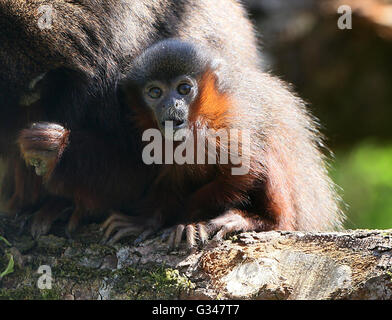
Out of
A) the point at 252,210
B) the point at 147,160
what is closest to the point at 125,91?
the point at 147,160

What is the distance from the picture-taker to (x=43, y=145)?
4305mm

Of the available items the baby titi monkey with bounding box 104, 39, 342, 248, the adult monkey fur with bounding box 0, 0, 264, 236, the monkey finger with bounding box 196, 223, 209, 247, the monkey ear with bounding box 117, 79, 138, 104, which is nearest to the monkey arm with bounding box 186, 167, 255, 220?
the baby titi monkey with bounding box 104, 39, 342, 248

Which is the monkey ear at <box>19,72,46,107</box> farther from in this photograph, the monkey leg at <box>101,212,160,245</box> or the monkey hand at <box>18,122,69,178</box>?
the monkey leg at <box>101,212,160,245</box>

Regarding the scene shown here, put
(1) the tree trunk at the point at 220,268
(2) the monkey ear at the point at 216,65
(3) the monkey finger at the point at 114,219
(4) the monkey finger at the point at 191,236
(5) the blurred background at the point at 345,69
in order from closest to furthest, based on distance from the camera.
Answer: (1) the tree trunk at the point at 220,268 < (4) the monkey finger at the point at 191,236 < (3) the monkey finger at the point at 114,219 < (2) the monkey ear at the point at 216,65 < (5) the blurred background at the point at 345,69

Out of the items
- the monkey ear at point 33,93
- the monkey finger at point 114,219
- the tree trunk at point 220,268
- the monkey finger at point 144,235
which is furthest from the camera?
the monkey finger at point 114,219

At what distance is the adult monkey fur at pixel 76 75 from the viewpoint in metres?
4.26

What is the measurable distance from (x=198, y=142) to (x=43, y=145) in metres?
1.01

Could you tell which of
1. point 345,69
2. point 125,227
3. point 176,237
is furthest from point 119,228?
point 345,69

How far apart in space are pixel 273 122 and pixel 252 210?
0.64 metres

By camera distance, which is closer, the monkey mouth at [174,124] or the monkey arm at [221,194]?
the monkey mouth at [174,124]

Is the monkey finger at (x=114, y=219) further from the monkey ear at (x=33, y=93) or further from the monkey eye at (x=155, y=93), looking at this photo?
the monkey ear at (x=33, y=93)

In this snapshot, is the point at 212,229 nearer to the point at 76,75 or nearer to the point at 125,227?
the point at 125,227

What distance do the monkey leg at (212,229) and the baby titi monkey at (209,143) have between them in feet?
0.04

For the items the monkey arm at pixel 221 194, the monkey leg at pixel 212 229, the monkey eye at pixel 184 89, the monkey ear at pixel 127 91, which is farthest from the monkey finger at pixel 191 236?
the monkey ear at pixel 127 91
